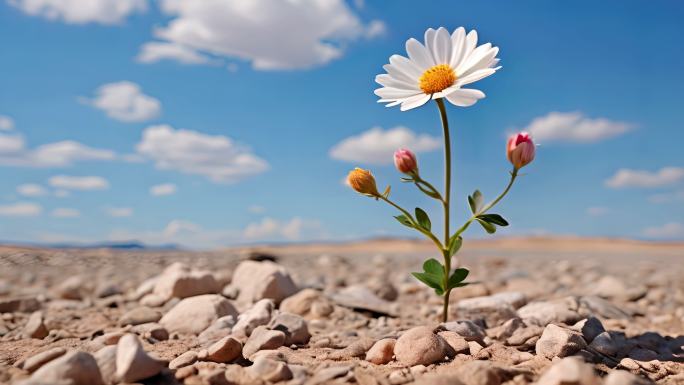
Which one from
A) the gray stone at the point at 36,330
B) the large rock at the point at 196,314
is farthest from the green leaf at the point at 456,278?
the gray stone at the point at 36,330

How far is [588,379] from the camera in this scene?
228cm

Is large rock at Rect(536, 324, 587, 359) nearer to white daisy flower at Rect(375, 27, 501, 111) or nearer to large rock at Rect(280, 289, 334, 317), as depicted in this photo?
white daisy flower at Rect(375, 27, 501, 111)

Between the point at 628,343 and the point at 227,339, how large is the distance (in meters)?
2.41

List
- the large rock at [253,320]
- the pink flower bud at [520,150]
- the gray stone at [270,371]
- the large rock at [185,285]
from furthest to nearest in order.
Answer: the large rock at [185,285] < the large rock at [253,320] < the pink flower bud at [520,150] < the gray stone at [270,371]

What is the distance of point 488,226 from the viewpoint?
3258mm

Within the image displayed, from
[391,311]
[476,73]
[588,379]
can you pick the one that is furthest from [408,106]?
[391,311]

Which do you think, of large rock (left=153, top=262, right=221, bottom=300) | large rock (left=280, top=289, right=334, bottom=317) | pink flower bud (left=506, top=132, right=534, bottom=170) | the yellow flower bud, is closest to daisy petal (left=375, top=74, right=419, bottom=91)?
the yellow flower bud

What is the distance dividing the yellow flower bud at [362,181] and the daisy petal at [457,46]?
0.78m

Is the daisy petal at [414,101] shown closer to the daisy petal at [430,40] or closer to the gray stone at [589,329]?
the daisy petal at [430,40]

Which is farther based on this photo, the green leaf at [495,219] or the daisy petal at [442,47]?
the daisy petal at [442,47]

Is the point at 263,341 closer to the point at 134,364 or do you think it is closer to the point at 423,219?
the point at 134,364

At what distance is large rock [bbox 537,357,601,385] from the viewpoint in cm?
227

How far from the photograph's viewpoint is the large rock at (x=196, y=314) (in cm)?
422

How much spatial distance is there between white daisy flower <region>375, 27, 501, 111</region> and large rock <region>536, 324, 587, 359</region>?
4.33 ft
